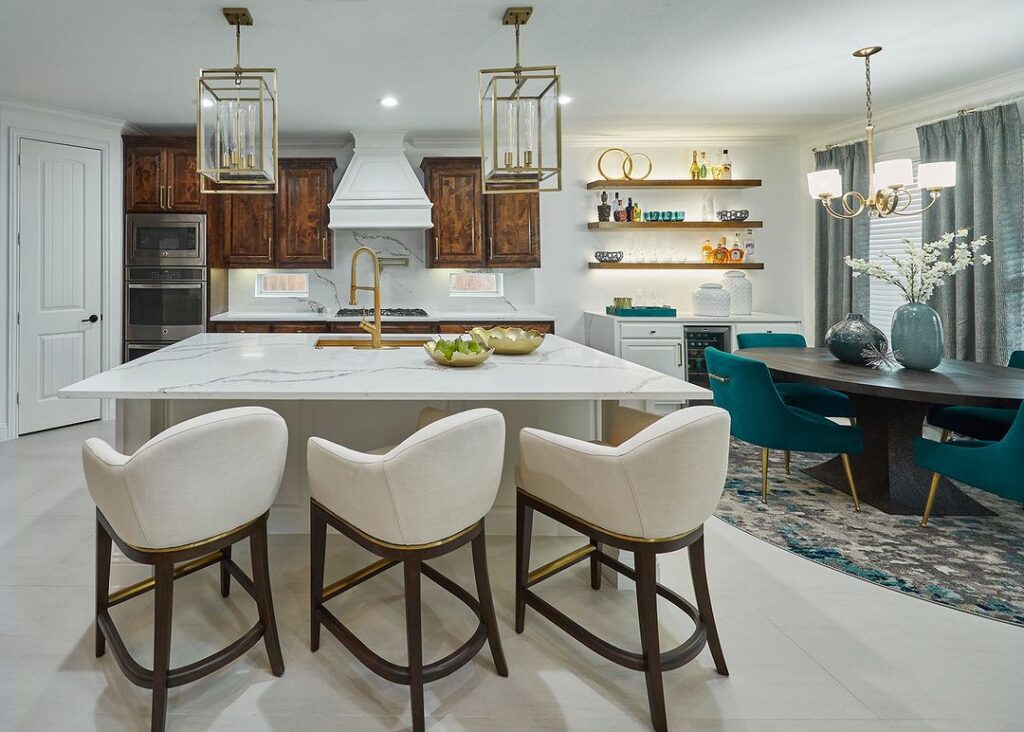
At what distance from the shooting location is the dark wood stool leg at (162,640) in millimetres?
1546

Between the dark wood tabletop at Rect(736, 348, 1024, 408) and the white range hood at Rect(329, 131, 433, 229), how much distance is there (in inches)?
121

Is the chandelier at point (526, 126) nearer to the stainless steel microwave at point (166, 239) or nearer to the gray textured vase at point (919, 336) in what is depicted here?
the gray textured vase at point (919, 336)

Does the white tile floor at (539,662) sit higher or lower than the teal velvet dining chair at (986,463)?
lower

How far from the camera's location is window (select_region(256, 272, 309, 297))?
19.8 ft

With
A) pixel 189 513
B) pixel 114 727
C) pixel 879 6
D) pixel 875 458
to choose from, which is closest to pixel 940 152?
pixel 879 6

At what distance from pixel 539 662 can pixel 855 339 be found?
A: 2598mm

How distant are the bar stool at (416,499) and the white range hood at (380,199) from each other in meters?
3.95

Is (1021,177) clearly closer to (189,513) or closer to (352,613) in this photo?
(352,613)

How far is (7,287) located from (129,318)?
85cm

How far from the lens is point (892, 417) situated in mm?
3262

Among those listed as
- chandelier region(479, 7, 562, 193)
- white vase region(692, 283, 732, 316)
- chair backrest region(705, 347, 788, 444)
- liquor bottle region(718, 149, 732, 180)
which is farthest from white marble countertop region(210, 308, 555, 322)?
chandelier region(479, 7, 562, 193)

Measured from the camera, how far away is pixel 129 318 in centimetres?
535

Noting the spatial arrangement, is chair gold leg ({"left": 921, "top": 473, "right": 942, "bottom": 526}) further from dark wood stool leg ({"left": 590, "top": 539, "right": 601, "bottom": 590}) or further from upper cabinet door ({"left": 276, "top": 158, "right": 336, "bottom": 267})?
upper cabinet door ({"left": 276, "top": 158, "right": 336, "bottom": 267})

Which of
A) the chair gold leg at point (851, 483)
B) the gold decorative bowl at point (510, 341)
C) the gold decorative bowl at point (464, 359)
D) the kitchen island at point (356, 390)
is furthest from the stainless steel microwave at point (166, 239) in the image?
the chair gold leg at point (851, 483)
